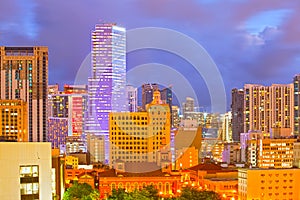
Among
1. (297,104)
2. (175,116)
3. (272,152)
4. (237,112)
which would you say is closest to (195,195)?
(272,152)

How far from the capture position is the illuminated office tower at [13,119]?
38188mm

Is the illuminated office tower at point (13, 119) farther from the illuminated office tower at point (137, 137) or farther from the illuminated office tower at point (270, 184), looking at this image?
the illuminated office tower at point (270, 184)

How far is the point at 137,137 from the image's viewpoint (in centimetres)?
4075

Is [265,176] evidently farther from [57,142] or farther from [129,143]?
[57,142]

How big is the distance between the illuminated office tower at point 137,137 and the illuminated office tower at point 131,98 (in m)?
16.6

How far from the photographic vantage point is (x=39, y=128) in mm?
45000

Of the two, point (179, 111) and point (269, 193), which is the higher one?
point (179, 111)

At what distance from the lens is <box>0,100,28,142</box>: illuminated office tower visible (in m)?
38.2

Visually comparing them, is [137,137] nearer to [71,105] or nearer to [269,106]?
[269,106]

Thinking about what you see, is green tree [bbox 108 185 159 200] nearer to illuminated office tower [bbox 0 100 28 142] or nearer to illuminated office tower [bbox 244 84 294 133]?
illuminated office tower [bbox 0 100 28 142]

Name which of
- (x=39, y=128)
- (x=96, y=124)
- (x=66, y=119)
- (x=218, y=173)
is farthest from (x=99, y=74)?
(x=218, y=173)

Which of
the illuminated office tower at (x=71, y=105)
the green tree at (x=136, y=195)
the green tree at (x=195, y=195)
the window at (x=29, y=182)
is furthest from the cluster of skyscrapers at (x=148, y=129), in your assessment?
the green tree at (x=195, y=195)

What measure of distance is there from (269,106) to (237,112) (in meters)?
5.42

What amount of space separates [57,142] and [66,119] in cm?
706
